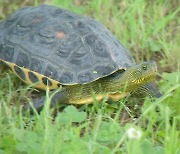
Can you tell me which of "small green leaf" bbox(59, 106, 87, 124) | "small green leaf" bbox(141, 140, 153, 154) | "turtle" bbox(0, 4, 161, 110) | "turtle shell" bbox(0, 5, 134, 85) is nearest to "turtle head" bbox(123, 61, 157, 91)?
"turtle" bbox(0, 4, 161, 110)

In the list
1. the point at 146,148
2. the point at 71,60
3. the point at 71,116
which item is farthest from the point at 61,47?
the point at 146,148

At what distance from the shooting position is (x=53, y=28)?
3.90 m

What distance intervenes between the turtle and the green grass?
11 cm

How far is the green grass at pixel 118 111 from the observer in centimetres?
283

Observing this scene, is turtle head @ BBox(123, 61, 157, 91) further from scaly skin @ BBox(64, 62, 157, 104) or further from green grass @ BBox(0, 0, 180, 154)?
green grass @ BBox(0, 0, 180, 154)

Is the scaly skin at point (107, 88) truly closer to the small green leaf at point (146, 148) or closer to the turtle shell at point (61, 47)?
the turtle shell at point (61, 47)

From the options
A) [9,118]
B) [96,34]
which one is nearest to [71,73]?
[96,34]

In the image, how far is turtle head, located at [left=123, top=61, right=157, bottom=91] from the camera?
3.56 meters

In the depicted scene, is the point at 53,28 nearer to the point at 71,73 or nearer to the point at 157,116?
the point at 71,73

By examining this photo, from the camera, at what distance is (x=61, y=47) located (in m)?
3.80

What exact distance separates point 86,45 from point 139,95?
53 cm

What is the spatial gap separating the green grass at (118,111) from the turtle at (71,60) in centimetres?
11

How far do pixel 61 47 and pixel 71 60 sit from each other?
0.14 metres

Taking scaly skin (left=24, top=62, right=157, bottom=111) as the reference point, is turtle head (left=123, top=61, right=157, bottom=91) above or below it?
above
